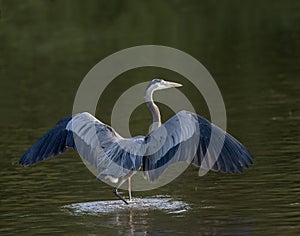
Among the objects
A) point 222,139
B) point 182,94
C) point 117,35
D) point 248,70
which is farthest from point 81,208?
point 117,35

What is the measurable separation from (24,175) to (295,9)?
1956 cm

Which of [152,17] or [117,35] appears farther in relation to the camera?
[152,17]

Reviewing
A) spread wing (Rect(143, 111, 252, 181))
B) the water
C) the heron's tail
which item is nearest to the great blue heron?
spread wing (Rect(143, 111, 252, 181))

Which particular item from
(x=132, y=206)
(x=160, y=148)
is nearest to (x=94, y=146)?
(x=132, y=206)

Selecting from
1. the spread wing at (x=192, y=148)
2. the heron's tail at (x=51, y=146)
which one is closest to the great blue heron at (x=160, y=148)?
the spread wing at (x=192, y=148)

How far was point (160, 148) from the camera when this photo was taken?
10.2 metres

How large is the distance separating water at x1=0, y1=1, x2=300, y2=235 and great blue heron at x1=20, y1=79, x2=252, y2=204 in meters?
0.49

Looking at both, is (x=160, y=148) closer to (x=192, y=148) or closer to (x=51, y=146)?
(x=192, y=148)

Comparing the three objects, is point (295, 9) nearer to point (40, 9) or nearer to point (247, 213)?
point (40, 9)

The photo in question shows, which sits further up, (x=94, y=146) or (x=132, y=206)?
(x=94, y=146)

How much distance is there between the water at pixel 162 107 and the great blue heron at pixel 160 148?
0.49 m

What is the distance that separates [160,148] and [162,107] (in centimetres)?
775

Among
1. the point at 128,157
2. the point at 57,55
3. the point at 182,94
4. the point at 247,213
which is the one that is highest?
the point at 57,55

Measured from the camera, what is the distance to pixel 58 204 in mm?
11023
